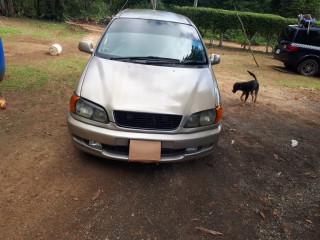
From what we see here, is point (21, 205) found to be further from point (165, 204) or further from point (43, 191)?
point (165, 204)

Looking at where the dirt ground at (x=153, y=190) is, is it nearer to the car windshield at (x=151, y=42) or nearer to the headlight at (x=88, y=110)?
the headlight at (x=88, y=110)

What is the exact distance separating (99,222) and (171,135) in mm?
1107

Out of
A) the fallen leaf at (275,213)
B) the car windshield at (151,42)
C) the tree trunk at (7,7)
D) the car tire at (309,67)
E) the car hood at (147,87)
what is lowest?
the tree trunk at (7,7)

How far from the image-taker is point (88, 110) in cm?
324

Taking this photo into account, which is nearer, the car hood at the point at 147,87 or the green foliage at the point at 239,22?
the car hood at the point at 147,87

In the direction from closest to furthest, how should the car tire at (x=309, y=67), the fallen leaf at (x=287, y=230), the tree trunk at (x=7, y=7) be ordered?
the fallen leaf at (x=287, y=230), the car tire at (x=309, y=67), the tree trunk at (x=7, y=7)

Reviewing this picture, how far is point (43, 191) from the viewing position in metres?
3.14

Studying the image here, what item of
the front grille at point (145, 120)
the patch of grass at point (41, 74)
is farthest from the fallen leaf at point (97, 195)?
the patch of grass at point (41, 74)

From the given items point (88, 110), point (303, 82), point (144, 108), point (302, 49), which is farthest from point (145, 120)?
point (302, 49)

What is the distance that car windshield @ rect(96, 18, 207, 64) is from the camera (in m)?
4.02

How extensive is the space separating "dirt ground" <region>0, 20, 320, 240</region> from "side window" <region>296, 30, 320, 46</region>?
6.68 metres

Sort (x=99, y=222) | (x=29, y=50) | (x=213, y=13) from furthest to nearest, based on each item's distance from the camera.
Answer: (x=213, y=13) → (x=29, y=50) → (x=99, y=222)

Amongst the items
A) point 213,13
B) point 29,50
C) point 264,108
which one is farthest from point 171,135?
point 213,13

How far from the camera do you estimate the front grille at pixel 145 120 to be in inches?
123
